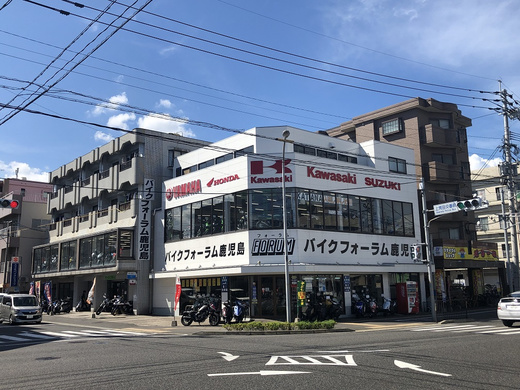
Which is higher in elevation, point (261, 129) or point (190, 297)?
point (261, 129)

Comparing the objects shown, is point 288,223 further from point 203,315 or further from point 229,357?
point 229,357

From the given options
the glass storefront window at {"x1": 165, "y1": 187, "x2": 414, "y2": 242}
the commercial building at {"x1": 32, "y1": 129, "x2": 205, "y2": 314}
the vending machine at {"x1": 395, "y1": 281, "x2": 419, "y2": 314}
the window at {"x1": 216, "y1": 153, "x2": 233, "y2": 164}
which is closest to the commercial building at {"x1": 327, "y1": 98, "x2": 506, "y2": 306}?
the glass storefront window at {"x1": 165, "y1": 187, "x2": 414, "y2": 242}

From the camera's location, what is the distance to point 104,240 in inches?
1364

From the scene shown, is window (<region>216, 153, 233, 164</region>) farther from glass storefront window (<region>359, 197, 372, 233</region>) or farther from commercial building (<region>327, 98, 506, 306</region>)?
commercial building (<region>327, 98, 506, 306</region>)

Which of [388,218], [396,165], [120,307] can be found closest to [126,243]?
[120,307]

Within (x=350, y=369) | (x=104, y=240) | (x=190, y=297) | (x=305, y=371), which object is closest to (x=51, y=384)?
(x=305, y=371)

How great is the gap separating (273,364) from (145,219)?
25.1m

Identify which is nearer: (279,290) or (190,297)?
(279,290)

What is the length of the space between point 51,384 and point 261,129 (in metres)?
22.1

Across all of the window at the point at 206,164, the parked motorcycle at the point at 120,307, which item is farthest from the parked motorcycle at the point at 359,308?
the parked motorcycle at the point at 120,307

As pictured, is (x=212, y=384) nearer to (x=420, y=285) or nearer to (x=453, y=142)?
(x=420, y=285)

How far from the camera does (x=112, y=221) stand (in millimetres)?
36688

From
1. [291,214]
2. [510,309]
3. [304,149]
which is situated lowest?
[510,309]

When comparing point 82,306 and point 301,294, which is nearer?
point 301,294
